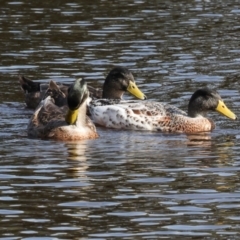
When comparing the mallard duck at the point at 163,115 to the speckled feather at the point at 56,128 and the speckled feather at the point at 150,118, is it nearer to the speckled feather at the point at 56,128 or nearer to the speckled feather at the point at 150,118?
the speckled feather at the point at 150,118

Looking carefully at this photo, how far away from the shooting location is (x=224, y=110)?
17719mm

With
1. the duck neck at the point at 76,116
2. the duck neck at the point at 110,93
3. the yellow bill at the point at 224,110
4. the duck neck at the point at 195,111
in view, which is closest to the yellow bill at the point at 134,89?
the duck neck at the point at 110,93

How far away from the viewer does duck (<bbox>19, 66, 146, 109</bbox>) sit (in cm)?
1883

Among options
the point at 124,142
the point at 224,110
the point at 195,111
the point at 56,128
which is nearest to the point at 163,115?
the point at 195,111

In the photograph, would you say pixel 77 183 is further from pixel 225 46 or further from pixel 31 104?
pixel 225 46

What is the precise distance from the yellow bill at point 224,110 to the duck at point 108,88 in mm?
1345

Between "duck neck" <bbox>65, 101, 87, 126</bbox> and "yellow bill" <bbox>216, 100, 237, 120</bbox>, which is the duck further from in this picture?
"duck neck" <bbox>65, 101, 87, 126</bbox>

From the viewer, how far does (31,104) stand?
1939 cm

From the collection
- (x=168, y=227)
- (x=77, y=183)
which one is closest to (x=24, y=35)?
(x=77, y=183)

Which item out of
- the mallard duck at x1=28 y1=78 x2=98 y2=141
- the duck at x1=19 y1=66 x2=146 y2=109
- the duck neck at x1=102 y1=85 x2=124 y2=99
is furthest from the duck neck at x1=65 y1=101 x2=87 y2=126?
the duck neck at x1=102 y1=85 x2=124 y2=99

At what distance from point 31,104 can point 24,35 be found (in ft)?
16.5

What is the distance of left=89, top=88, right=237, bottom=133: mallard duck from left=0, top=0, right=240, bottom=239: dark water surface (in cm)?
31

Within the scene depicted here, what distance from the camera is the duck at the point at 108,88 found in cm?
1883

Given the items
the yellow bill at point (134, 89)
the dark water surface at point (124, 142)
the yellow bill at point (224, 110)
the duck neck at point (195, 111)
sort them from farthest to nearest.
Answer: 1. the yellow bill at point (134, 89)
2. the duck neck at point (195, 111)
3. the yellow bill at point (224, 110)
4. the dark water surface at point (124, 142)
